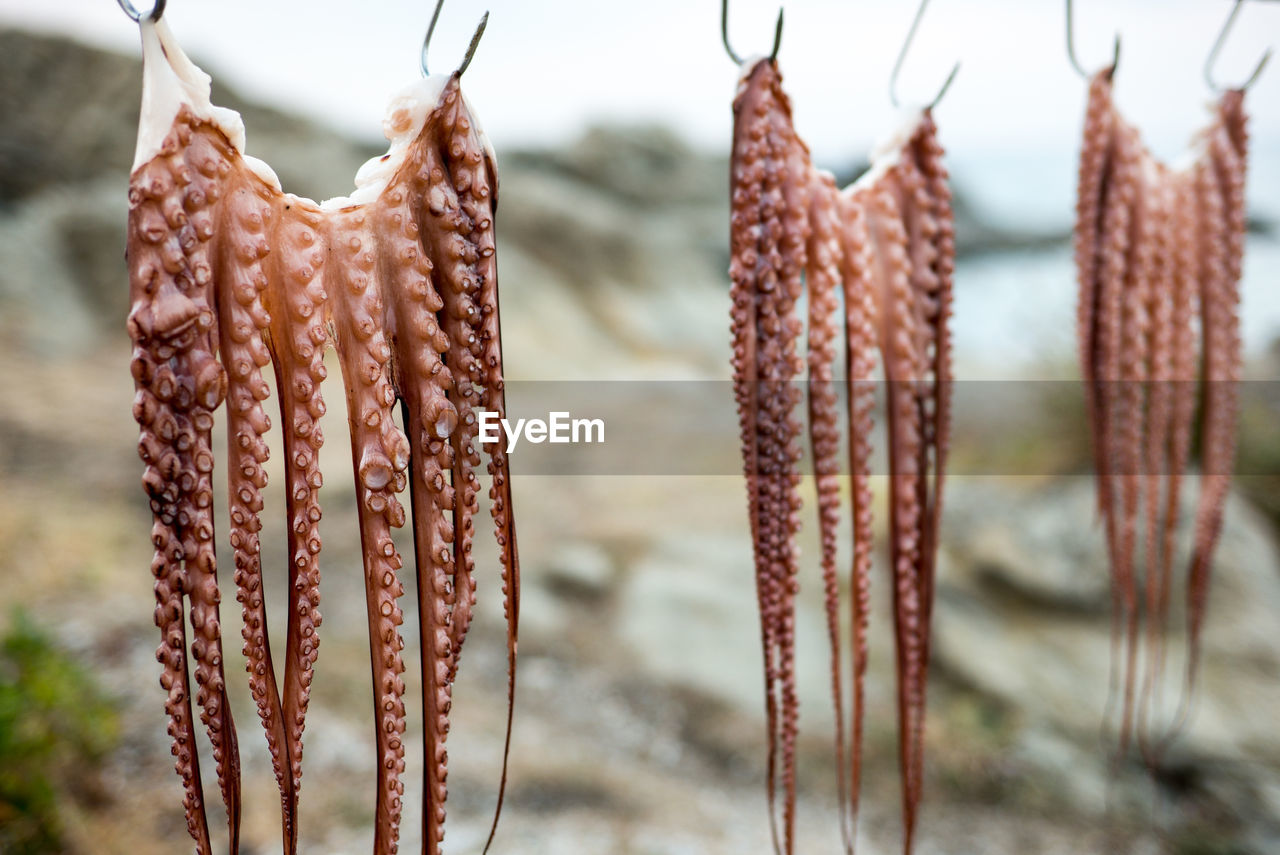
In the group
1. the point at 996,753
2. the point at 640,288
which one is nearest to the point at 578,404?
the point at 640,288

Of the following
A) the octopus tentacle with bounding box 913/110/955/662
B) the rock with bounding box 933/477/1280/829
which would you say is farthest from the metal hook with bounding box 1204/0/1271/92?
the rock with bounding box 933/477/1280/829

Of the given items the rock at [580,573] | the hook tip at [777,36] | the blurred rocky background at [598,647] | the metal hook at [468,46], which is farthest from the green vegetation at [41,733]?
the hook tip at [777,36]

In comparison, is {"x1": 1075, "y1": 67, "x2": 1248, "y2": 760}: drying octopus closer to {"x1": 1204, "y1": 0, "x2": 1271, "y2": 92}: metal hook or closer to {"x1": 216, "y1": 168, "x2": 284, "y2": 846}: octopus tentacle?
{"x1": 1204, "y1": 0, "x2": 1271, "y2": 92}: metal hook

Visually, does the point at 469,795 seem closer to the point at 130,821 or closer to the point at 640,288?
the point at 130,821

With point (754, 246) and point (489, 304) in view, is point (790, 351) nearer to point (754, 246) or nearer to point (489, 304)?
point (754, 246)

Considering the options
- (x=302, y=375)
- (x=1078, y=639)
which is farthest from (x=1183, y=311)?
(x=1078, y=639)

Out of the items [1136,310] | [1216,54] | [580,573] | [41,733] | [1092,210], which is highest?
[1216,54]
